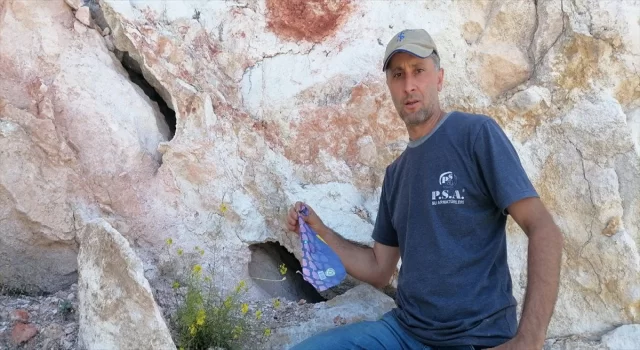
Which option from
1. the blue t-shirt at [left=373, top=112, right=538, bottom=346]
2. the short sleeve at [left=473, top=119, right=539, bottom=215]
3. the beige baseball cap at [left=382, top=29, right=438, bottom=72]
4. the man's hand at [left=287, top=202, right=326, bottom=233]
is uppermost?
the beige baseball cap at [left=382, top=29, right=438, bottom=72]

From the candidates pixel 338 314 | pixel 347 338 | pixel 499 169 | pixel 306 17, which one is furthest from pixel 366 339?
pixel 306 17

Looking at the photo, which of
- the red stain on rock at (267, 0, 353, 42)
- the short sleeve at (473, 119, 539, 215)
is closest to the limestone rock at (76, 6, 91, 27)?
the red stain on rock at (267, 0, 353, 42)

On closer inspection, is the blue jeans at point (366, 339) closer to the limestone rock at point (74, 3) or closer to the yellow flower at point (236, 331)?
the yellow flower at point (236, 331)

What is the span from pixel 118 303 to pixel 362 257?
4.32 ft

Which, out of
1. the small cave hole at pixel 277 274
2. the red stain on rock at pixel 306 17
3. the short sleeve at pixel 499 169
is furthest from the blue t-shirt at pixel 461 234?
the red stain on rock at pixel 306 17

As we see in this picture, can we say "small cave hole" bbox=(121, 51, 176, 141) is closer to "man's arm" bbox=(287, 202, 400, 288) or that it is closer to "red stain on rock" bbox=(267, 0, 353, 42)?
"red stain on rock" bbox=(267, 0, 353, 42)

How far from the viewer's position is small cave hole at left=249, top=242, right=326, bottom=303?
3785mm

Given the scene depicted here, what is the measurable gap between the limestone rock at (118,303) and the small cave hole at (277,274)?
1.10 m

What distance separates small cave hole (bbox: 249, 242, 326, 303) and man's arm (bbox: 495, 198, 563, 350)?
1.70 m

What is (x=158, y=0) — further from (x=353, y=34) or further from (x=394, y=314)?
(x=394, y=314)

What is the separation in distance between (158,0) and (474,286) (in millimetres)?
2765

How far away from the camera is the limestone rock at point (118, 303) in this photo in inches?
103

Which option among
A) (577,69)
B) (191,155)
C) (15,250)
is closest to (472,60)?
(577,69)

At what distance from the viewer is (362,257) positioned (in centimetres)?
332
